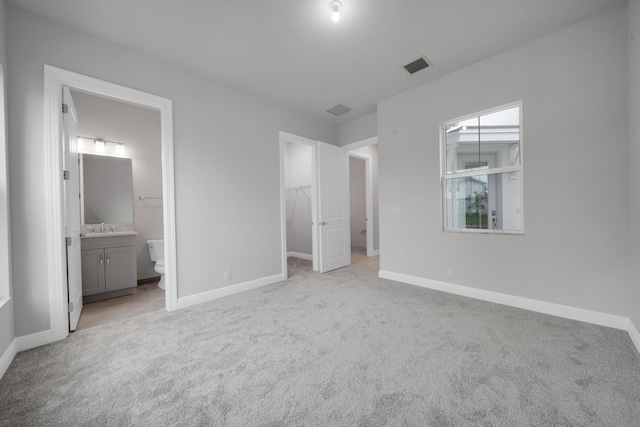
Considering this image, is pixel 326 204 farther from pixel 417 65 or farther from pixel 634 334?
pixel 634 334

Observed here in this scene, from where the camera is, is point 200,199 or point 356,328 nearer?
point 356,328

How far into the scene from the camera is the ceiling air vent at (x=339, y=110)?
13.5 feet

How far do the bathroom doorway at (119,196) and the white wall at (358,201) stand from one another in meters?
4.59

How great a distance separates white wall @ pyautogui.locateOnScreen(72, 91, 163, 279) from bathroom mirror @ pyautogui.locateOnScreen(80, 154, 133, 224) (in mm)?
118

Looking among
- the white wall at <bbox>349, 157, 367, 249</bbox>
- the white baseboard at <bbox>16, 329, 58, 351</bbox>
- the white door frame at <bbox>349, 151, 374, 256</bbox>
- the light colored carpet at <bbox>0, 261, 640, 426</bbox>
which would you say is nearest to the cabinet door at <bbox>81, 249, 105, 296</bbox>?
the light colored carpet at <bbox>0, 261, 640, 426</bbox>

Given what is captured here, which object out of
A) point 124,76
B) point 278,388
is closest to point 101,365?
point 278,388

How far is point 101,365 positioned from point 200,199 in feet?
5.92

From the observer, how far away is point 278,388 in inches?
60.9

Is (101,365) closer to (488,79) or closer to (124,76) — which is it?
(124,76)

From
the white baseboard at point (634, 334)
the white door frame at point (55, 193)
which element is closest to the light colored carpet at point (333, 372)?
the white baseboard at point (634, 334)

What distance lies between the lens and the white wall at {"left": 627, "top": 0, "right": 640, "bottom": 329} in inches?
76.6

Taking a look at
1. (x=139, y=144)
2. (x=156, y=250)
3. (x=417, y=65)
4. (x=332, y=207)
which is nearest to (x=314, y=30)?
(x=417, y=65)

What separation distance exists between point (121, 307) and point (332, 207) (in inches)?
131

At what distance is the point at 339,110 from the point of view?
4270mm
